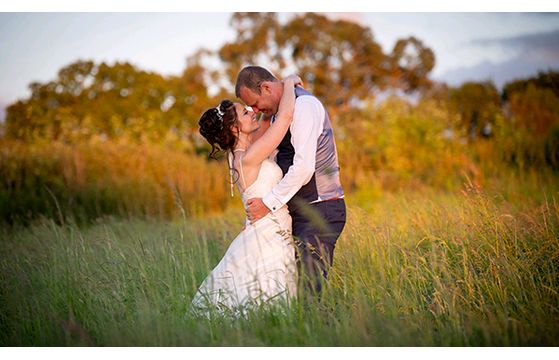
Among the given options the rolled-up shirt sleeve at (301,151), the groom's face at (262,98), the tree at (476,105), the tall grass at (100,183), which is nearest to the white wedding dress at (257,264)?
the rolled-up shirt sleeve at (301,151)

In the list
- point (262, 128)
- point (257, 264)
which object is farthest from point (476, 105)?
point (257, 264)

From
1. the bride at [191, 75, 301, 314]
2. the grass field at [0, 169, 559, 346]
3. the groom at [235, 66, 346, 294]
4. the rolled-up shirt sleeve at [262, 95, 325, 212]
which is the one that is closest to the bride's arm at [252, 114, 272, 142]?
the bride at [191, 75, 301, 314]

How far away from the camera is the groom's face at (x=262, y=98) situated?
4578 millimetres

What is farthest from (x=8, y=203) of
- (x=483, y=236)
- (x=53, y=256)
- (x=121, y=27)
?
(x=483, y=236)

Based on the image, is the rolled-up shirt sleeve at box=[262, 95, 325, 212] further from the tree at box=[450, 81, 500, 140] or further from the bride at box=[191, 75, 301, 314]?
the tree at box=[450, 81, 500, 140]

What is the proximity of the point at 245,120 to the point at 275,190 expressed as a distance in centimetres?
62

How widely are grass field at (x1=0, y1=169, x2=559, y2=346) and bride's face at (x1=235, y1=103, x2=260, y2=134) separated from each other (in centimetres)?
101

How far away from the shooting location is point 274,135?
441cm

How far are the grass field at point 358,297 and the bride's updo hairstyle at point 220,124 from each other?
0.89m

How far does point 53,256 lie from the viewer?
554cm

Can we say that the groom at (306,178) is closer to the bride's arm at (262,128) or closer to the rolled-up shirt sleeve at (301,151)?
the rolled-up shirt sleeve at (301,151)

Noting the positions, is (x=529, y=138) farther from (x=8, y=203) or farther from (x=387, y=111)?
(x=8, y=203)

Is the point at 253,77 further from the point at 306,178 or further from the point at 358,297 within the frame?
the point at 358,297

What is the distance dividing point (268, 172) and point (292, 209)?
12.6 inches
